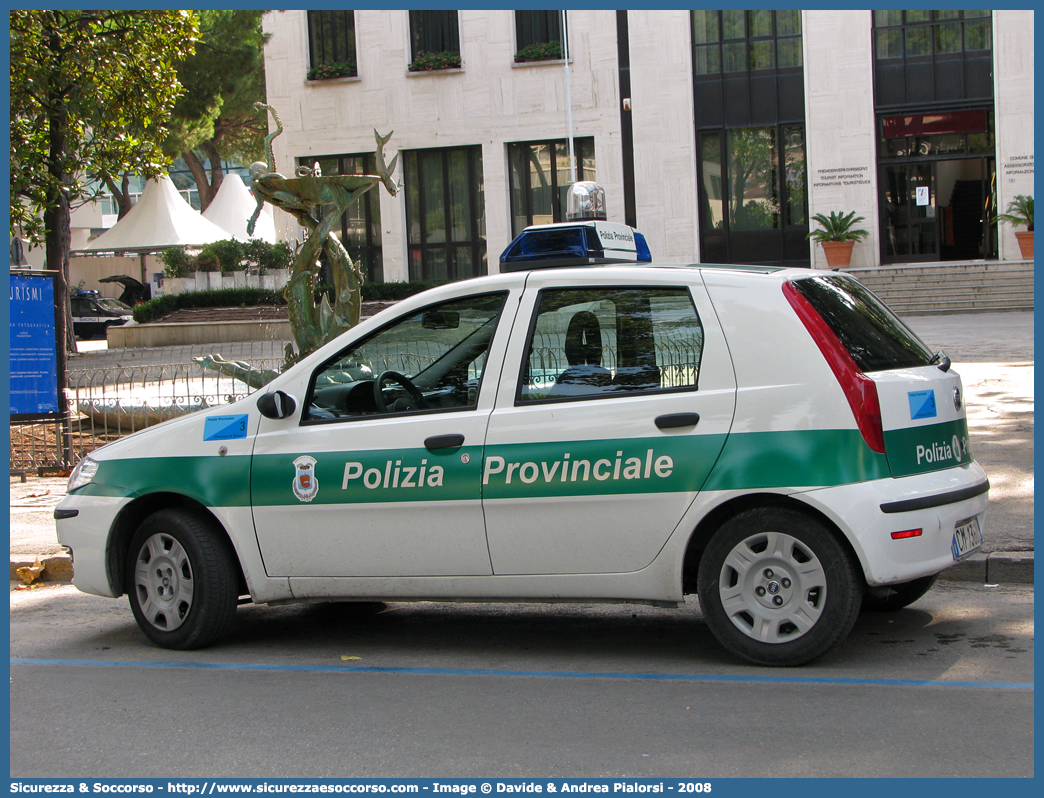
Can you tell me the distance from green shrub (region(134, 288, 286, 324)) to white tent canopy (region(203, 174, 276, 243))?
26.2 ft

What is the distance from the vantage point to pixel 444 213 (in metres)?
31.3

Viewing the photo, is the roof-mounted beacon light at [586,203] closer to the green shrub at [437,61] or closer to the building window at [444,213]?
the building window at [444,213]

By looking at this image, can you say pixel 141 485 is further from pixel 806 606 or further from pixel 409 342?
pixel 806 606

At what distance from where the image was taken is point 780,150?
29.3 m

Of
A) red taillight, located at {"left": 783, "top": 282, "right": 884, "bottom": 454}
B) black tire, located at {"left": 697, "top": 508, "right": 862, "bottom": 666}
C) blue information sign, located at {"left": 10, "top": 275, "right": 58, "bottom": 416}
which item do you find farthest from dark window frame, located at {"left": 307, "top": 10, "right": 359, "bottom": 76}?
black tire, located at {"left": 697, "top": 508, "right": 862, "bottom": 666}

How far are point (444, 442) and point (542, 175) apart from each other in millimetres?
26138

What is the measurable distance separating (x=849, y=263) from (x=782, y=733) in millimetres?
26114

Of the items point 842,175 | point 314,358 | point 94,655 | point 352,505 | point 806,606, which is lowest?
point 94,655

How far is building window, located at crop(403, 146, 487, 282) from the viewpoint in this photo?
1217 inches

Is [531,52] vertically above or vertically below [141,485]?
above

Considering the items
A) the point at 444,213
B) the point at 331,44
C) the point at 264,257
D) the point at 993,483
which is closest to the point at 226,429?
the point at 993,483

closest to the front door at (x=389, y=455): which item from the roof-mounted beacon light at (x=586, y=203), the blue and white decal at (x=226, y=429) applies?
the blue and white decal at (x=226, y=429)

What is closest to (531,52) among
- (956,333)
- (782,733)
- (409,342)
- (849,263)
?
(849,263)

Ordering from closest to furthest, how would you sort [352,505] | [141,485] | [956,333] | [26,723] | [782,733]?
1. [782,733]
2. [26,723]
3. [352,505]
4. [141,485]
5. [956,333]
